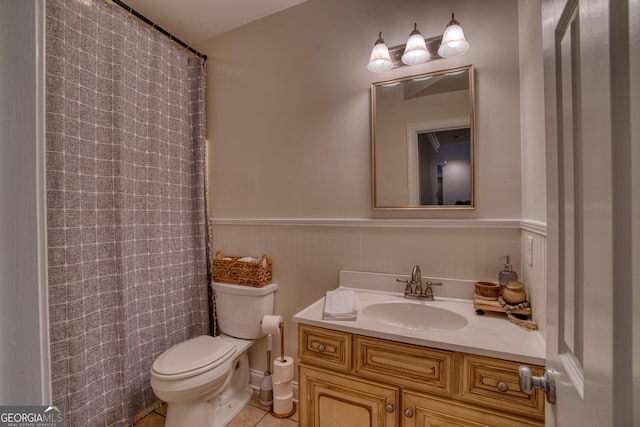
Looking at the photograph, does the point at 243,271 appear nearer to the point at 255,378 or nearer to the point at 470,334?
the point at 255,378

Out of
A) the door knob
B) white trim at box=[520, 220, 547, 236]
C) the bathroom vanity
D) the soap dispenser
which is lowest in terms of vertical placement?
the bathroom vanity

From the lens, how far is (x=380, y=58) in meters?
1.47

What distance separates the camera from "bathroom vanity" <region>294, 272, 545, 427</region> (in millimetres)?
901

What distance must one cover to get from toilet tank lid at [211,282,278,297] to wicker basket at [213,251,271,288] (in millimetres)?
23

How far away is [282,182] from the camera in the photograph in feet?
6.17

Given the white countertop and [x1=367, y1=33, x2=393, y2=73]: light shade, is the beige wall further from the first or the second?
the white countertop

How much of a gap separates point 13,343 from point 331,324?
100 cm

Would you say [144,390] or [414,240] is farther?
[144,390]

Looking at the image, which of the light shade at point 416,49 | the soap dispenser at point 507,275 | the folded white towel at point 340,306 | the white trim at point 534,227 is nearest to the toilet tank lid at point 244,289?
the folded white towel at point 340,306

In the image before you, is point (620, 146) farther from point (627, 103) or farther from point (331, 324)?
point (331, 324)

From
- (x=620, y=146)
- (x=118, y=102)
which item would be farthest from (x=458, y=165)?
(x=118, y=102)

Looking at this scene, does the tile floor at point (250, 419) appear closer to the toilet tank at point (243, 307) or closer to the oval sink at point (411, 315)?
the toilet tank at point (243, 307)

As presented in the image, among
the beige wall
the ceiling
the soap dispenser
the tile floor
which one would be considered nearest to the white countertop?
the soap dispenser

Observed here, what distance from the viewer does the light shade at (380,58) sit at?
1467mm
